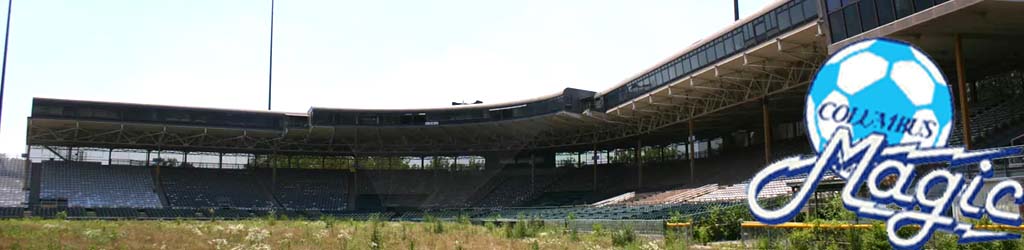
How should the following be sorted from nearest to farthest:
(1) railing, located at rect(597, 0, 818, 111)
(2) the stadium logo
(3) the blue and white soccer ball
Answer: (2) the stadium logo
(3) the blue and white soccer ball
(1) railing, located at rect(597, 0, 818, 111)

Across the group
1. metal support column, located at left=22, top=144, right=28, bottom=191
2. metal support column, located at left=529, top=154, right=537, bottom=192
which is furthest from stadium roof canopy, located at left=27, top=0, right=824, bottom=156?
metal support column, located at left=529, top=154, right=537, bottom=192

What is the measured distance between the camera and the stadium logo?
7.95 metres

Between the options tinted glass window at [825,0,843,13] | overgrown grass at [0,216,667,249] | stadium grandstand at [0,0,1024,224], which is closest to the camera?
overgrown grass at [0,216,667,249]

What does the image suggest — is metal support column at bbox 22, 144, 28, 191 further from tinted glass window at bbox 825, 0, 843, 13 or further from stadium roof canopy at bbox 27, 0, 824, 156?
tinted glass window at bbox 825, 0, 843, 13

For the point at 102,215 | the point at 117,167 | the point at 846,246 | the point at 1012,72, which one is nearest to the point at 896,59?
the point at 846,246

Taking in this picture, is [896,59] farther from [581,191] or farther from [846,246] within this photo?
[581,191]

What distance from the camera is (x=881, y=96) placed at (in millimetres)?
8344

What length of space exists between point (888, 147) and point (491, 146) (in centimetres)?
5234

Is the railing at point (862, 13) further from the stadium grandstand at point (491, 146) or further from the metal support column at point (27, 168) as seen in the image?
the metal support column at point (27, 168)

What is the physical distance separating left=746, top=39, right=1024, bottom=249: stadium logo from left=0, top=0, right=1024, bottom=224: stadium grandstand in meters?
19.2

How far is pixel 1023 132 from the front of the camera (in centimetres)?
2653

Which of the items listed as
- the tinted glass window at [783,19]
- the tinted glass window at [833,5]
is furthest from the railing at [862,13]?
the tinted glass window at [783,19]

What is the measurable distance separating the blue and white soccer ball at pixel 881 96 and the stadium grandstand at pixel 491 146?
755 inches

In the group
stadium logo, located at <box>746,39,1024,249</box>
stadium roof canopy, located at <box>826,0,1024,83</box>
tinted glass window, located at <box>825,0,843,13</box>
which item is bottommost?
stadium logo, located at <box>746,39,1024,249</box>
